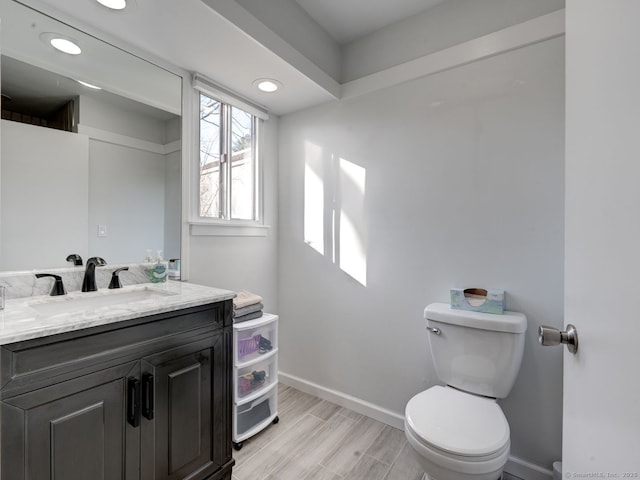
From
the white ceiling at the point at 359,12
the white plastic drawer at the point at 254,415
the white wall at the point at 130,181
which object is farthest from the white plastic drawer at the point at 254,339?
the white ceiling at the point at 359,12

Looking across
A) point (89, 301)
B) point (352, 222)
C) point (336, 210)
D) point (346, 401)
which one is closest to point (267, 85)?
point (336, 210)

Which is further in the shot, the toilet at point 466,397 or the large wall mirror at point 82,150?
the large wall mirror at point 82,150

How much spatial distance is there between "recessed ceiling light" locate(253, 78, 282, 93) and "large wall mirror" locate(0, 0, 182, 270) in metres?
0.48

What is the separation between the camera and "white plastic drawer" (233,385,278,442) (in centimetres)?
173

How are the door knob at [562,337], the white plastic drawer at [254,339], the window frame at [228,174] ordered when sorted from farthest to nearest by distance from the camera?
the window frame at [228,174], the white plastic drawer at [254,339], the door knob at [562,337]

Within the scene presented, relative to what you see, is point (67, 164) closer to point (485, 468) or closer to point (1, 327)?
point (1, 327)

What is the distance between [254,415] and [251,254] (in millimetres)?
1054

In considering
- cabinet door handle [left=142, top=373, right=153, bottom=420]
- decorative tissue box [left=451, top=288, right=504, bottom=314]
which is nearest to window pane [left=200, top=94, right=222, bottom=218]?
cabinet door handle [left=142, top=373, right=153, bottom=420]

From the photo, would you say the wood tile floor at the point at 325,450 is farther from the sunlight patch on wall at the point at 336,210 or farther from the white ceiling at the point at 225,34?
the white ceiling at the point at 225,34

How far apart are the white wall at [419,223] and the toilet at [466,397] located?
20 centimetres

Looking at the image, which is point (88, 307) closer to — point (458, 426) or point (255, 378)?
point (255, 378)

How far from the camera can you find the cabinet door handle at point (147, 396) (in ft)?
3.64

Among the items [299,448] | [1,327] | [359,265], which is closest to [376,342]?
[359,265]

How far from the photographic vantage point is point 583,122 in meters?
0.61
